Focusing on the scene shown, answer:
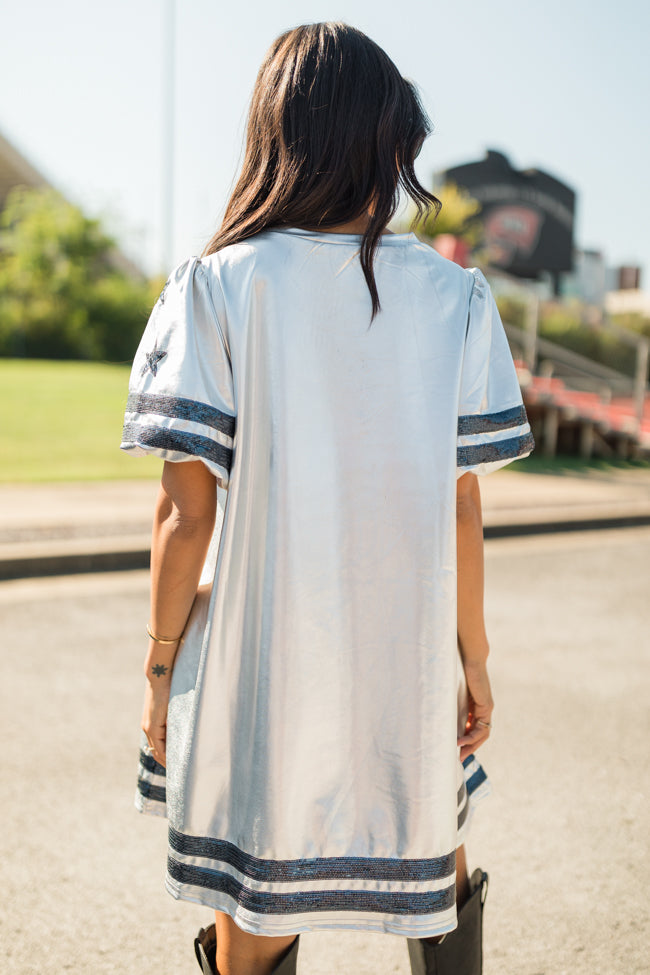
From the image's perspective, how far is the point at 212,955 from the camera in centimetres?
150

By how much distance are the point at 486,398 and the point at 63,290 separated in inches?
1586

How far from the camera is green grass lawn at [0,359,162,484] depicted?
387 inches

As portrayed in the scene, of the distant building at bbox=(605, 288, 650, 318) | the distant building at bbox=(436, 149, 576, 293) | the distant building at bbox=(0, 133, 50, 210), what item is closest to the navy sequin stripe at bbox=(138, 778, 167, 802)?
the distant building at bbox=(436, 149, 576, 293)

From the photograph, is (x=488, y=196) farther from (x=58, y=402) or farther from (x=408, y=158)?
→ (x=408, y=158)

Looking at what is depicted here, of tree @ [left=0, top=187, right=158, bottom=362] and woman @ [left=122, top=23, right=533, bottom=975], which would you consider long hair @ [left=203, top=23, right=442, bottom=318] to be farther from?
tree @ [left=0, top=187, right=158, bottom=362]

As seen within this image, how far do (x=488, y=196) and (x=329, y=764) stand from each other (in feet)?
72.9

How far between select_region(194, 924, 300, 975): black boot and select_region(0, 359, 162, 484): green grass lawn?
26.3ft

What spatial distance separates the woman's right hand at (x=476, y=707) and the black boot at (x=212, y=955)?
17.3 inches

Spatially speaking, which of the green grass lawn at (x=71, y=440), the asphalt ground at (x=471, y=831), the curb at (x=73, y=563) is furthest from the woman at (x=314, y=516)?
the green grass lawn at (x=71, y=440)

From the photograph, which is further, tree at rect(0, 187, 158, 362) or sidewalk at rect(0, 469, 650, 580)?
tree at rect(0, 187, 158, 362)

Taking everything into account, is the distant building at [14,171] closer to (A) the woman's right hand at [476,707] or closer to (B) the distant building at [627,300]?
(B) the distant building at [627,300]

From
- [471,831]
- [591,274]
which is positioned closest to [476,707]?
[471,831]

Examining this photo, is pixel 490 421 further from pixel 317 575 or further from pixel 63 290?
pixel 63 290

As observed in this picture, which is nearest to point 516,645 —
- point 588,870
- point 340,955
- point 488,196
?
point 588,870
